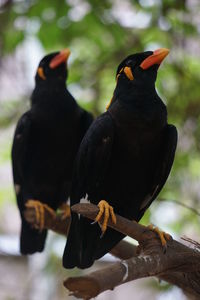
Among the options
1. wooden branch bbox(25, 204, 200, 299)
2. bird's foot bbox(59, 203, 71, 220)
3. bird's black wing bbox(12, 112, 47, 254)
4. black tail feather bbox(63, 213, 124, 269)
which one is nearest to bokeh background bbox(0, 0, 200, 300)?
bird's foot bbox(59, 203, 71, 220)

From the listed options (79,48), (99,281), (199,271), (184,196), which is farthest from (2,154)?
(99,281)

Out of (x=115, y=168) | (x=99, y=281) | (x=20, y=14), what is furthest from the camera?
(x=20, y=14)

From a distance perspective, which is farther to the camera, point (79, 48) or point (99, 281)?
point (79, 48)

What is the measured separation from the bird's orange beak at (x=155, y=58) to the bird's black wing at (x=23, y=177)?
1.31 m

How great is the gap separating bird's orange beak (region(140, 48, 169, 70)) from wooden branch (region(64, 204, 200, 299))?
1.23 m

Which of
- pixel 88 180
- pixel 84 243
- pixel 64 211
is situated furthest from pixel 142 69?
pixel 64 211

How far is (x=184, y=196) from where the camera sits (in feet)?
22.4

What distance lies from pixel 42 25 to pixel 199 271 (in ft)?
10.9

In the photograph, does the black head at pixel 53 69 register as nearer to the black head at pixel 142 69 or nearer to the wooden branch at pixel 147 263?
the black head at pixel 142 69

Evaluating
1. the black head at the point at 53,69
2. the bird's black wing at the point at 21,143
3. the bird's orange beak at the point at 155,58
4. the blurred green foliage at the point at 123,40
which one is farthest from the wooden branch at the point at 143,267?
the blurred green foliage at the point at 123,40

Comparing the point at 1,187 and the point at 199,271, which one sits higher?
the point at 199,271

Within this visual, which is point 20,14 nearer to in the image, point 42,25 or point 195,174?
point 42,25

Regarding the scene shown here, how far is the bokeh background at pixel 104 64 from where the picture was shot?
5.82m

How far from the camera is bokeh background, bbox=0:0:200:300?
582cm
